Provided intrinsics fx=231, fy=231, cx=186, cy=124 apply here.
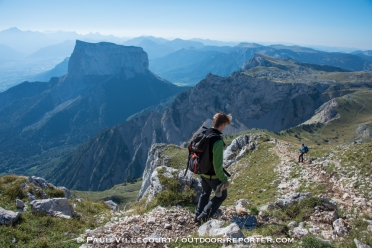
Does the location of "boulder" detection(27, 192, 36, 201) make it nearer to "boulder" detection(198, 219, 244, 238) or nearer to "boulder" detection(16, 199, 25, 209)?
"boulder" detection(16, 199, 25, 209)

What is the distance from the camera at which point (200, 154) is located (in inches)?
356

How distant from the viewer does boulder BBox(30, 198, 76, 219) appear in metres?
11.0

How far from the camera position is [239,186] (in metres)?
25.4

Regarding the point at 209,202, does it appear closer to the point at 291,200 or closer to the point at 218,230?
the point at 218,230

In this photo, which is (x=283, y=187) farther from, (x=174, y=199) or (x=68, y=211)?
(x=68, y=211)

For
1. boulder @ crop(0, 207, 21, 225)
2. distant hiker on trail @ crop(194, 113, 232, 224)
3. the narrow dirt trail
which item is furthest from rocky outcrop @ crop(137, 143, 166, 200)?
distant hiker on trail @ crop(194, 113, 232, 224)

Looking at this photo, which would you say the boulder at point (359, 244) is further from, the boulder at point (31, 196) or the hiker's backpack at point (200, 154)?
the boulder at point (31, 196)

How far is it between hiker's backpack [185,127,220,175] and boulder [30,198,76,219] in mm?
6922

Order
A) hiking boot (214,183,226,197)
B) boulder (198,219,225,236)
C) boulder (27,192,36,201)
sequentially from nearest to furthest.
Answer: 1. boulder (198,219,225,236)
2. hiking boot (214,183,226,197)
3. boulder (27,192,36,201)

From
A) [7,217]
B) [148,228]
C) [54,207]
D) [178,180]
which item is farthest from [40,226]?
[178,180]

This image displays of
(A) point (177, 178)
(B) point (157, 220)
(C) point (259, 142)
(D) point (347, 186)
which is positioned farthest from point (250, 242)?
(C) point (259, 142)

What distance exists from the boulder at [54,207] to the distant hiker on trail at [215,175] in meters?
6.51

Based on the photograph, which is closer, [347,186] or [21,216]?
[21,216]

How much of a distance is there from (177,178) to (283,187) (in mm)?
9985
